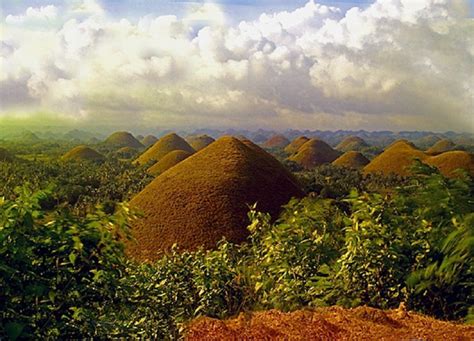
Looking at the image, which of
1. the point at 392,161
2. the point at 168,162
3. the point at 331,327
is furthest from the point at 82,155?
the point at 331,327

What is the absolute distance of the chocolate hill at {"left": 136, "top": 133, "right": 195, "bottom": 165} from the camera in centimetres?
8747

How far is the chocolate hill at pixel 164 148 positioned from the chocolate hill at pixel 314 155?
19.3 m

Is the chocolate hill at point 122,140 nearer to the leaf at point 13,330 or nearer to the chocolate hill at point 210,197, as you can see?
the chocolate hill at point 210,197

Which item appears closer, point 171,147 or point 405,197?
point 405,197

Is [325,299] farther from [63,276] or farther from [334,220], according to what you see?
[63,276]

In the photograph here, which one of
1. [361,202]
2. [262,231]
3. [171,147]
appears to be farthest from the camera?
[171,147]

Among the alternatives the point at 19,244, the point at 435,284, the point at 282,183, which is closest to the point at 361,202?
the point at 435,284

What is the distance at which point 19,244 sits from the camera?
353 centimetres

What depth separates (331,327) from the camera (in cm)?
407

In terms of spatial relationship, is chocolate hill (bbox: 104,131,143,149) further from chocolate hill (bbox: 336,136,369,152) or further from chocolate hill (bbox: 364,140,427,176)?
chocolate hill (bbox: 364,140,427,176)

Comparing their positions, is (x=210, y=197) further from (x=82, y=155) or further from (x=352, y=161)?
(x=82, y=155)

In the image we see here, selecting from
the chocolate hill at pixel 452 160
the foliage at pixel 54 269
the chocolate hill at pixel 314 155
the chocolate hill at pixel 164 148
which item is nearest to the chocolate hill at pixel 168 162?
the chocolate hill at pixel 164 148

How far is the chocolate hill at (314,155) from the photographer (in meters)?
92.6

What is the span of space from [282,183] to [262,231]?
2631 centimetres
